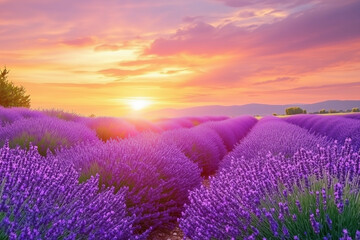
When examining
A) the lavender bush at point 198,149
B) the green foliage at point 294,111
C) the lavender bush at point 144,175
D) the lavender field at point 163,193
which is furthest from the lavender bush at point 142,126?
the green foliage at point 294,111

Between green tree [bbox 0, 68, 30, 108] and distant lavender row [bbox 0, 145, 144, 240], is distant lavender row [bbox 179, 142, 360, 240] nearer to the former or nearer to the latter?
distant lavender row [bbox 0, 145, 144, 240]

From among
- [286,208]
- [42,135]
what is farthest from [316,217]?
[42,135]

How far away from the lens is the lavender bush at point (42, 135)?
5113 millimetres

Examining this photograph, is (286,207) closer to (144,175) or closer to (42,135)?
(144,175)

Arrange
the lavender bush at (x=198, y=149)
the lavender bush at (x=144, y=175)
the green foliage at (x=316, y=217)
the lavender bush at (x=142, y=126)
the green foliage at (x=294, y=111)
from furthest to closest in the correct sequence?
the green foliage at (x=294, y=111) < the lavender bush at (x=142, y=126) < the lavender bush at (x=198, y=149) < the lavender bush at (x=144, y=175) < the green foliage at (x=316, y=217)

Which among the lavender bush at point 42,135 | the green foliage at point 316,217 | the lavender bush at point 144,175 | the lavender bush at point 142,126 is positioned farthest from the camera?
the lavender bush at point 142,126

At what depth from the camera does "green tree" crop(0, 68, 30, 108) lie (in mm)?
13492

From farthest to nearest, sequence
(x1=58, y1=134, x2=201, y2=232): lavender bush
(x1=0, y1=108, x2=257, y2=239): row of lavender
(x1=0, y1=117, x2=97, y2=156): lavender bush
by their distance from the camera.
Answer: (x1=0, y1=117, x2=97, y2=156): lavender bush, (x1=58, y1=134, x2=201, y2=232): lavender bush, (x1=0, y1=108, x2=257, y2=239): row of lavender

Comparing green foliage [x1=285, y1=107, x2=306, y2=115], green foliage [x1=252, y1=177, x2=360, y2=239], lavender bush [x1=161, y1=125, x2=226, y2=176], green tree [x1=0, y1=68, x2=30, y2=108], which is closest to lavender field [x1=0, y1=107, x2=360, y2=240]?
green foliage [x1=252, y1=177, x2=360, y2=239]

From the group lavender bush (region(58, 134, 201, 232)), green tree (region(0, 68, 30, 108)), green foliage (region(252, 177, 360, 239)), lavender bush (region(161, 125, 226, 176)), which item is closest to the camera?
green foliage (region(252, 177, 360, 239))

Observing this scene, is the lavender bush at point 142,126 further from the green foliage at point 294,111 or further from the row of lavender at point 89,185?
the green foliage at point 294,111

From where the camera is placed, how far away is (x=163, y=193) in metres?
4.01

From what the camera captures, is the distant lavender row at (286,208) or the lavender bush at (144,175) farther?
the lavender bush at (144,175)

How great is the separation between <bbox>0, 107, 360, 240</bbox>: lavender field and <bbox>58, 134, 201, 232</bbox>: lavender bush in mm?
13
